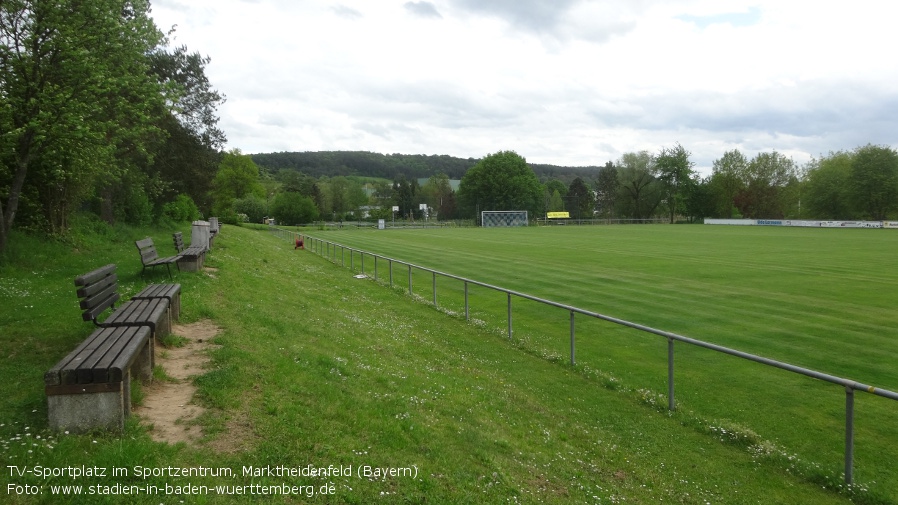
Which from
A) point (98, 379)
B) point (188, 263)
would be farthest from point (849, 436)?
point (188, 263)

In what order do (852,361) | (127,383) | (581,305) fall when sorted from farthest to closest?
(581,305)
(852,361)
(127,383)

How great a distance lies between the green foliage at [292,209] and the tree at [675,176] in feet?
223

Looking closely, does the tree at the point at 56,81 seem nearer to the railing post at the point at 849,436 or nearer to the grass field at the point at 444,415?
the grass field at the point at 444,415

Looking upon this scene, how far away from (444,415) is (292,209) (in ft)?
283

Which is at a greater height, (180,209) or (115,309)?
(180,209)

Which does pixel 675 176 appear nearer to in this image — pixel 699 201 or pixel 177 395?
pixel 699 201

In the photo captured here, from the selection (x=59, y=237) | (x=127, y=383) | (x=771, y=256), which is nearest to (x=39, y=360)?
(x=127, y=383)

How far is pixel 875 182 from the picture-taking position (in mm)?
74312

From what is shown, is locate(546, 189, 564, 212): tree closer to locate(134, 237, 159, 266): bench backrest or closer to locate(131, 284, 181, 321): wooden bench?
locate(134, 237, 159, 266): bench backrest

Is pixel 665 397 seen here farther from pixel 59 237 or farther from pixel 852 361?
pixel 59 237

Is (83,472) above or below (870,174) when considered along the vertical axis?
below

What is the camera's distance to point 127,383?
418cm

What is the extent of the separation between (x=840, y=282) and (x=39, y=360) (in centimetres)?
2132

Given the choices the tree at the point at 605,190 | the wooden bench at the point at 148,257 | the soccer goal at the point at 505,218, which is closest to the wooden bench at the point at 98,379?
the wooden bench at the point at 148,257
